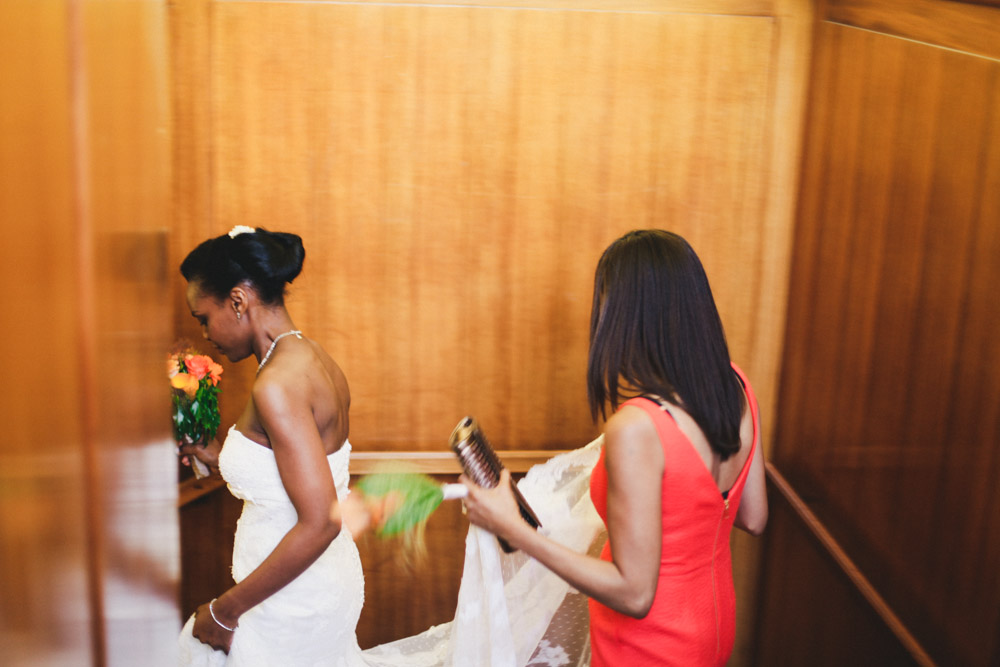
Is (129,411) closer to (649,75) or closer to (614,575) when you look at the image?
(614,575)

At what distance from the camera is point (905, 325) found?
2.36m

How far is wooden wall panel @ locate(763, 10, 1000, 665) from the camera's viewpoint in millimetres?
1999

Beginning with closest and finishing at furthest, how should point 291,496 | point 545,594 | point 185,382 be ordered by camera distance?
point 291,496
point 545,594
point 185,382

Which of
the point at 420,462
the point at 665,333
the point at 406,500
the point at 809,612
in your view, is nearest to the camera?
the point at 665,333

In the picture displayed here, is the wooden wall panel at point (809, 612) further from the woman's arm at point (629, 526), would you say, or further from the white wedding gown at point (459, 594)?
the woman's arm at point (629, 526)

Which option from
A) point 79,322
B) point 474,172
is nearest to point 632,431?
point 79,322

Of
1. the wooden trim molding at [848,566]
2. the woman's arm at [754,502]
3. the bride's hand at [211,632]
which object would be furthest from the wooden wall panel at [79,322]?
the wooden trim molding at [848,566]

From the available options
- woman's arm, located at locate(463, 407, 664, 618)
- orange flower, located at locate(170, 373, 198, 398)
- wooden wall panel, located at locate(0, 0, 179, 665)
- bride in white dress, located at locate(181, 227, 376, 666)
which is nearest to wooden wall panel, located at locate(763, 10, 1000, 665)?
woman's arm, located at locate(463, 407, 664, 618)

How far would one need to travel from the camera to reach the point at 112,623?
585 mm

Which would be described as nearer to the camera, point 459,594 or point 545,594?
point 459,594

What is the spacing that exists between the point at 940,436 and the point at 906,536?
0.33 metres

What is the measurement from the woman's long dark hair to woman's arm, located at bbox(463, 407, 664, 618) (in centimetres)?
10

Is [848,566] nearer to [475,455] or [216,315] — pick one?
[475,455]

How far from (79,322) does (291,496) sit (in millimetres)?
1771
